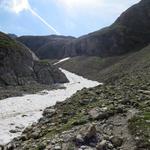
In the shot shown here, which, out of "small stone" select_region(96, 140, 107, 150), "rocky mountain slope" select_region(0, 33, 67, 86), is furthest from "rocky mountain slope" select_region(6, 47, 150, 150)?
"rocky mountain slope" select_region(0, 33, 67, 86)

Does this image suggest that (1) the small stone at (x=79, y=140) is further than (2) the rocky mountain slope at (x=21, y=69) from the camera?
No

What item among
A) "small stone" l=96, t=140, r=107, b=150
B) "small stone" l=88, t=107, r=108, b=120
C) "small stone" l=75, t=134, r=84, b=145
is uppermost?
"small stone" l=88, t=107, r=108, b=120

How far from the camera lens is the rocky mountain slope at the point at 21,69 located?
10156cm

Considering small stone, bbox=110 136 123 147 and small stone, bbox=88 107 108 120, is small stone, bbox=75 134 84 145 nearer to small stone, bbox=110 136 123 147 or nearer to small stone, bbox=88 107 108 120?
small stone, bbox=110 136 123 147

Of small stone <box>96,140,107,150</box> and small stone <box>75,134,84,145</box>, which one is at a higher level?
small stone <box>75,134,84,145</box>

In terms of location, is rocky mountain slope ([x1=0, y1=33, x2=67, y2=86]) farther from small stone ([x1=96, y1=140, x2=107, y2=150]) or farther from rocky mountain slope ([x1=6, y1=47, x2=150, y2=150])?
small stone ([x1=96, y1=140, x2=107, y2=150])

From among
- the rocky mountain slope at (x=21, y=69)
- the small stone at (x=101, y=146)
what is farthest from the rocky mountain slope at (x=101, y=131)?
the rocky mountain slope at (x=21, y=69)

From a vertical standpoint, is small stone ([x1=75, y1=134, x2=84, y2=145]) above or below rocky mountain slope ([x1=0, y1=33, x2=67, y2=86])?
below

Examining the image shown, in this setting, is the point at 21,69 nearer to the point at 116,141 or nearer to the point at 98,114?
the point at 98,114

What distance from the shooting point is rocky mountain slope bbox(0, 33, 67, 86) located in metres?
102

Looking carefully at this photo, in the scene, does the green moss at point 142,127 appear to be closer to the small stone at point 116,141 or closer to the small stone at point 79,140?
the small stone at point 116,141

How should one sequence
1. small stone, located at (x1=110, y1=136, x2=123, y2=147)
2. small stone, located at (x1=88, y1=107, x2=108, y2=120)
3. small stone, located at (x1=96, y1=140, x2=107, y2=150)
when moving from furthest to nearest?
small stone, located at (x1=88, y1=107, x2=108, y2=120), small stone, located at (x1=110, y1=136, x2=123, y2=147), small stone, located at (x1=96, y1=140, x2=107, y2=150)

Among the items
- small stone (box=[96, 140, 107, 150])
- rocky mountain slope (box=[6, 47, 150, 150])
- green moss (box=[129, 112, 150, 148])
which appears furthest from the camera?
rocky mountain slope (box=[6, 47, 150, 150])

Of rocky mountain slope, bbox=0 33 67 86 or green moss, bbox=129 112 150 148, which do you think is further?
rocky mountain slope, bbox=0 33 67 86
